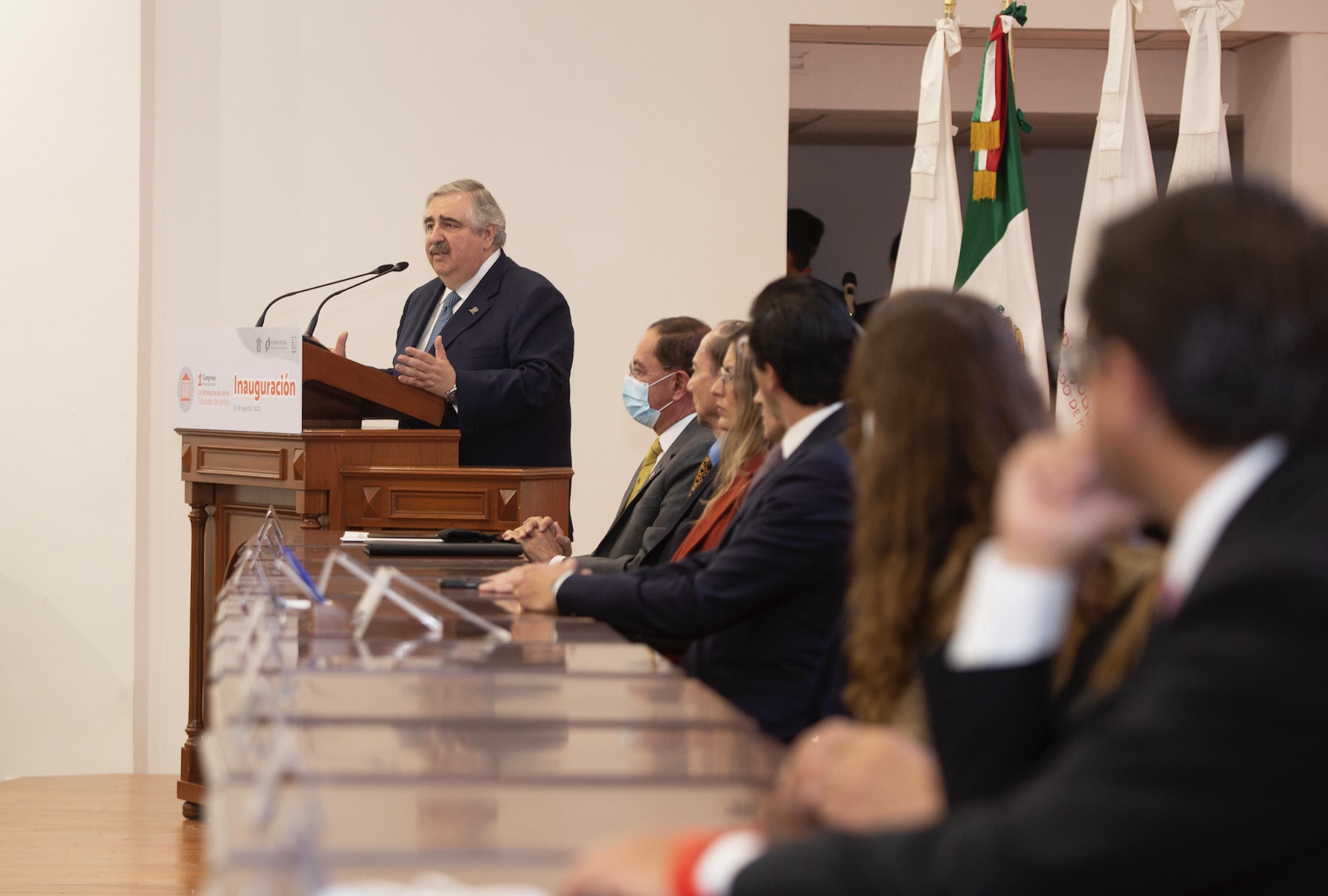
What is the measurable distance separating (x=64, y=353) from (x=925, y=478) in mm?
4975

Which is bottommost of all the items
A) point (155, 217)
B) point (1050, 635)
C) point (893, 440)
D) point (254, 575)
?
point (254, 575)

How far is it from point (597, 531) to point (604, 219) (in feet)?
4.31

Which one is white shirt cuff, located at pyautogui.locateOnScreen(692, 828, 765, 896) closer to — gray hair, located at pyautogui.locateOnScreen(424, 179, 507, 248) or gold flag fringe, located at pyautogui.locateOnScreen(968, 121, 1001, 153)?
→ gray hair, located at pyautogui.locateOnScreen(424, 179, 507, 248)

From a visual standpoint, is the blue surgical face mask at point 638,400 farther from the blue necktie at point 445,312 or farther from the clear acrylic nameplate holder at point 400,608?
the clear acrylic nameplate holder at point 400,608

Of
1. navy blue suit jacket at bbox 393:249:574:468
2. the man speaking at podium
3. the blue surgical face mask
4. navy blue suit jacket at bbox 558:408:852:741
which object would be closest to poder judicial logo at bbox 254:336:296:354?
the man speaking at podium

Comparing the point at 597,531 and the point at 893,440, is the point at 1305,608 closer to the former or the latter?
the point at 893,440

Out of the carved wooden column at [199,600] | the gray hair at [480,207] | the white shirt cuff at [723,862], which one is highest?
the gray hair at [480,207]

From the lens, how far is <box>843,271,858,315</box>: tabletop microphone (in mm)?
8297

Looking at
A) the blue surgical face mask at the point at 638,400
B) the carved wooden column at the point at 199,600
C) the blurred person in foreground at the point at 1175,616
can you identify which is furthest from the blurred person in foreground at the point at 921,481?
the carved wooden column at the point at 199,600

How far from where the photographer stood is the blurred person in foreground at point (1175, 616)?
0.71m

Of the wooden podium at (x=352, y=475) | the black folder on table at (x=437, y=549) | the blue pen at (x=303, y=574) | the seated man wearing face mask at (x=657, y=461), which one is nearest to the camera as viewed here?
the blue pen at (x=303, y=574)

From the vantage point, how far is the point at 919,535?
3.90 ft

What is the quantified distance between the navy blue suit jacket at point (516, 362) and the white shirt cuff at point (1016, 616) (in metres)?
3.18

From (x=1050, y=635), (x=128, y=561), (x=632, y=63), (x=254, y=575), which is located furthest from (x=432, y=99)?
(x=1050, y=635)
